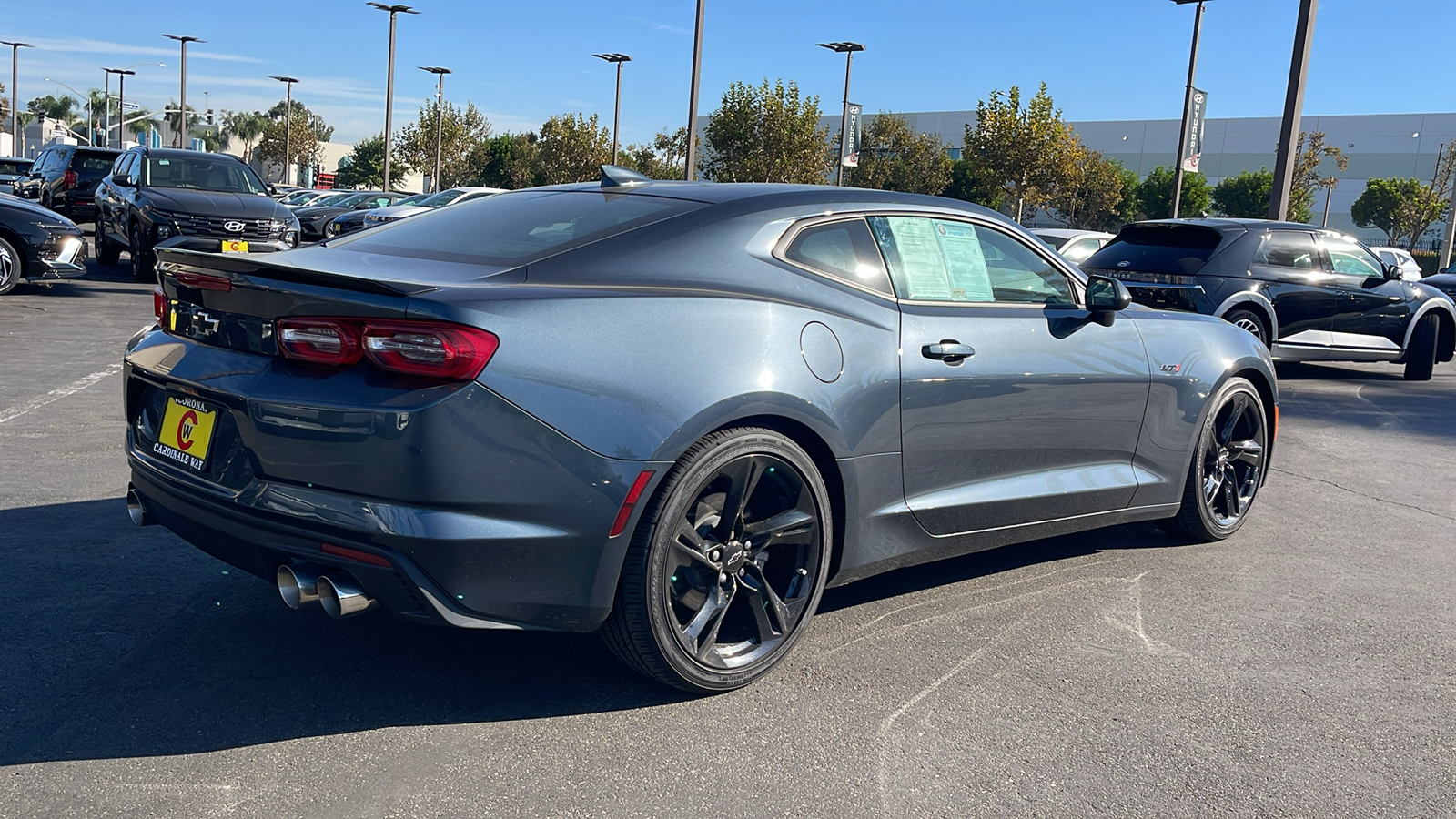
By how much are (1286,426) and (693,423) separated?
723 centimetres

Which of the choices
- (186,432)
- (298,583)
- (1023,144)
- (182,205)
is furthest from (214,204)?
(1023,144)

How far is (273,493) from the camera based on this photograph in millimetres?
2975

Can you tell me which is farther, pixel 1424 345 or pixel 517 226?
pixel 1424 345

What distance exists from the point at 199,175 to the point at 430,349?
552 inches

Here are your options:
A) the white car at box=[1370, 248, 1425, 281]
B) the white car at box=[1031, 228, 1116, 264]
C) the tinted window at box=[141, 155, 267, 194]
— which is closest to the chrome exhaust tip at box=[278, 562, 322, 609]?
the white car at box=[1370, 248, 1425, 281]

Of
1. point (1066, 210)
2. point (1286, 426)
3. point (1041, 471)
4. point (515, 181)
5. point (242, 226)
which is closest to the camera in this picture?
point (1041, 471)

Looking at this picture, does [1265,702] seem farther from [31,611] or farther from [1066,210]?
[1066,210]

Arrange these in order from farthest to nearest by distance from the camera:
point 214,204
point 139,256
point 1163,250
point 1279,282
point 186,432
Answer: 1. point 139,256
2. point 214,204
3. point 1279,282
4. point 1163,250
5. point 186,432

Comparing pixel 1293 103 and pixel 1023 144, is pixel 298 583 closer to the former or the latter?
pixel 1293 103

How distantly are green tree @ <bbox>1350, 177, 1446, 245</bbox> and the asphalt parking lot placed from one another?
192 feet

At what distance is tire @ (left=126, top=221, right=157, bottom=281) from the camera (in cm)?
1498

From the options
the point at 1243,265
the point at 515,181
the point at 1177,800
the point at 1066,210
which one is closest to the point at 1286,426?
the point at 1243,265

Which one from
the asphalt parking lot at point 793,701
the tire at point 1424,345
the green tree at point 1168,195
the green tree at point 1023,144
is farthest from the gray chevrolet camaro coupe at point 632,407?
the green tree at point 1168,195

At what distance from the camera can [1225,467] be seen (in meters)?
5.43
